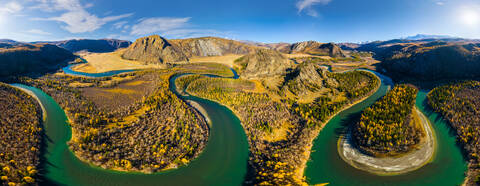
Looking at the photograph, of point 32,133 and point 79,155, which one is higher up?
point 32,133

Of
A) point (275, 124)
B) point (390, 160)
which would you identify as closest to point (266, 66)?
point (275, 124)

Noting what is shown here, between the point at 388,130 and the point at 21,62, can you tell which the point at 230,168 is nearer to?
the point at 388,130

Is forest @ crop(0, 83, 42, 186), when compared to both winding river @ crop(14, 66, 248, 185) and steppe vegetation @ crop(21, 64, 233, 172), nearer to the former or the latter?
winding river @ crop(14, 66, 248, 185)

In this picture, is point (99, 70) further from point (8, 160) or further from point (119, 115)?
point (8, 160)

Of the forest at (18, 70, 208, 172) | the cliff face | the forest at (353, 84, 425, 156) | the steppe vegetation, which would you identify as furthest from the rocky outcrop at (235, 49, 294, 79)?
the cliff face

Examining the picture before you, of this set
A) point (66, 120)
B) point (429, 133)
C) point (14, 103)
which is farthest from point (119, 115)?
point (429, 133)

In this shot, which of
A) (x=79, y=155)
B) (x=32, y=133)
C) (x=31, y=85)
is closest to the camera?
(x=79, y=155)
